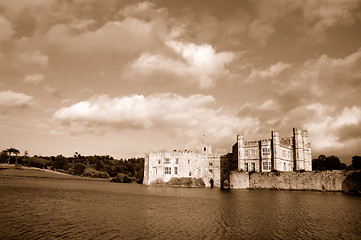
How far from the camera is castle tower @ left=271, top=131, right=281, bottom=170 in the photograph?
69.8 m

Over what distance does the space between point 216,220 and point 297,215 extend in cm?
864

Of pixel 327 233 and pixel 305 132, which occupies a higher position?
pixel 305 132

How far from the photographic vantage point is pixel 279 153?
7112 cm

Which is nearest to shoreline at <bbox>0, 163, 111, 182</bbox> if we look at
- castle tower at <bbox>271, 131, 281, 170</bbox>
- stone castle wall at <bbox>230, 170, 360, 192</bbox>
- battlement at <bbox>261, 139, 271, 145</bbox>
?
stone castle wall at <bbox>230, 170, 360, 192</bbox>

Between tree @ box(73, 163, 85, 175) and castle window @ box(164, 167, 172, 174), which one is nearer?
castle window @ box(164, 167, 172, 174)

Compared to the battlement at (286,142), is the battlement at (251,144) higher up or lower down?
lower down

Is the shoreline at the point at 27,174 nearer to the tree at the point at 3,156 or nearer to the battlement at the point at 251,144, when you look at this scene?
the tree at the point at 3,156

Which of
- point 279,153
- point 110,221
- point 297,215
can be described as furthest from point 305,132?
point 110,221

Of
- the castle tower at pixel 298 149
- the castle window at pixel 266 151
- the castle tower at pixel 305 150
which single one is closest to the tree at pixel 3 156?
the castle window at pixel 266 151

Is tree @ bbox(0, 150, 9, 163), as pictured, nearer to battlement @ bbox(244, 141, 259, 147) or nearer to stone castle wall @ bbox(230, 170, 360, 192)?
stone castle wall @ bbox(230, 170, 360, 192)

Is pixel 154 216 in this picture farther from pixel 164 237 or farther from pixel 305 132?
pixel 305 132

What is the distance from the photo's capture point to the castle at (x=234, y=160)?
7250 centimetres

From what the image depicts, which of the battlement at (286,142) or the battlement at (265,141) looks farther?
the battlement at (286,142)

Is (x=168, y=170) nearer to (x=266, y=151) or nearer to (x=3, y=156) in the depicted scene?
(x=266, y=151)
